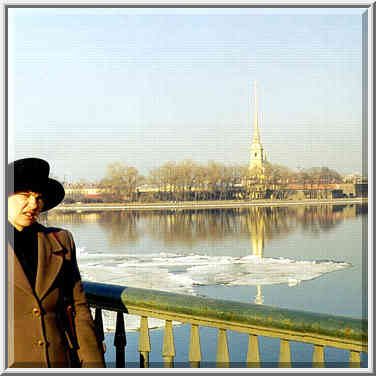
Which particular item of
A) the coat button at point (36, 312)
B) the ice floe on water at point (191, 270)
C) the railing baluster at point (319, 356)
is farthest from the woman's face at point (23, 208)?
the ice floe on water at point (191, 270)

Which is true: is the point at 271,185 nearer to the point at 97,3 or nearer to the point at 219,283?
the point at 219,283

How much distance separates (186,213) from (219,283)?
22747mm

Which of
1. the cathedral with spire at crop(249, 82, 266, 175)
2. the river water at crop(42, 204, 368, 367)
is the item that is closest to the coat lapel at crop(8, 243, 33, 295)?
the river water at crop(42, 204, 368, 367)

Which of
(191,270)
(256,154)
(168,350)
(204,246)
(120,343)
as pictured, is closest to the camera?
(168,350)

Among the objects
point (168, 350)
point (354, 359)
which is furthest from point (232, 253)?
point (354, 359)

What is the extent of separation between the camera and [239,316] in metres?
2.12

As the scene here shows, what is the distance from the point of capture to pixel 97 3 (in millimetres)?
2326

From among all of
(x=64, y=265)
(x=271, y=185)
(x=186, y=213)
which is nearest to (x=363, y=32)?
(x=64, y=265)

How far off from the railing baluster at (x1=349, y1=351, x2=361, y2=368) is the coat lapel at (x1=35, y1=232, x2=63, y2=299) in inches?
38.5

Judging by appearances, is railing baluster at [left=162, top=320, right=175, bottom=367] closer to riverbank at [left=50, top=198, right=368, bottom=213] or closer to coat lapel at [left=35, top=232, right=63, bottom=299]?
coat lapel at [left=35, top=232, right=63, bottom=299]

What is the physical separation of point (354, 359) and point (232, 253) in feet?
107

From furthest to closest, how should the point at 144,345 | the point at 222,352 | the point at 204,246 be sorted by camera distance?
the point at 204,246 → the point at 144,345 → the point at 222,352

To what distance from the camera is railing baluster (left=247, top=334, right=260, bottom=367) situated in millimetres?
2127

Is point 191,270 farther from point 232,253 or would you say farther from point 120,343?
point 120,343
